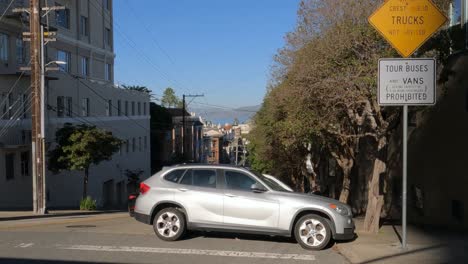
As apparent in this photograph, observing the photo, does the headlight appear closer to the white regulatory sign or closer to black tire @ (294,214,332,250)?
black tire @ (294,214,332,250)

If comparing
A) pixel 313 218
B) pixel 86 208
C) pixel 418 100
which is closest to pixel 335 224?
pixel 313 218

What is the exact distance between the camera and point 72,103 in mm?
38188

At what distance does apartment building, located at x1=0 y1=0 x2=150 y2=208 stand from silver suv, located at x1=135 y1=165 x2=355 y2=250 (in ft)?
69.8

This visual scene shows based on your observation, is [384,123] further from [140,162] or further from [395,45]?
[140,162]

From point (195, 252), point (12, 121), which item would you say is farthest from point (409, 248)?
point (12, 121)

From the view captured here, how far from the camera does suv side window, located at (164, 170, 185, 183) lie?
1062 centimetres

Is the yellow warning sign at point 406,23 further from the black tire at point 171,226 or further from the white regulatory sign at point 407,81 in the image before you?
the black tire at point 171,226

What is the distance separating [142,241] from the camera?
10289 millimetres

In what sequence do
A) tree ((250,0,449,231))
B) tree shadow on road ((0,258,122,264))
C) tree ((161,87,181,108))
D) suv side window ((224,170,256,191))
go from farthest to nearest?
tree ((161,87,181,108))
tree ((250,0,449,231))
suv side window ((224,170,256,191))
tree shadow on road ((0,258,122,264))

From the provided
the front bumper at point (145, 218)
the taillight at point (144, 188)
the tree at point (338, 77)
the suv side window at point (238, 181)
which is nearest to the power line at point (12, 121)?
the tree at point (338, 77)

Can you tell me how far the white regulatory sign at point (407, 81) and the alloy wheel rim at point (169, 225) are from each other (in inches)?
168

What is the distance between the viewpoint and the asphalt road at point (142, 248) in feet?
28.7

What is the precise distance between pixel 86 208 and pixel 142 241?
1815 centimetres

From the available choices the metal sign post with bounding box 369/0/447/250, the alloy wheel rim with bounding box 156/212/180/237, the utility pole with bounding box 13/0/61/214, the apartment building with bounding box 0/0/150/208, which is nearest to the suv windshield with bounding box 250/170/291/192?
the alloy wheel rim with bounding box 156/212/180/237
